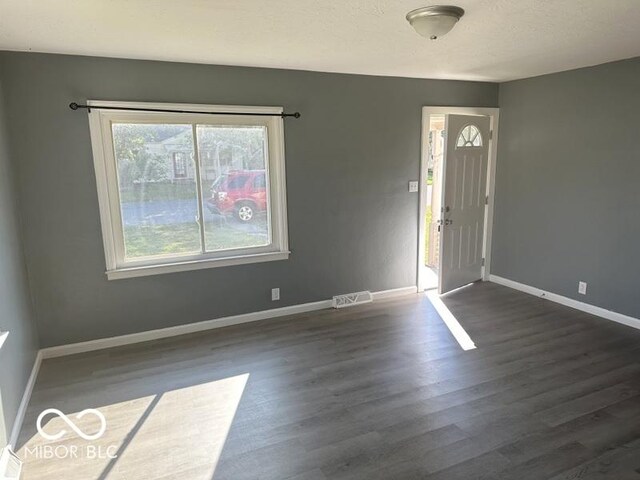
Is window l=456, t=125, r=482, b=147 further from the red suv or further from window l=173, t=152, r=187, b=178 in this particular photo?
window l=173, t=152, r=187, b=178

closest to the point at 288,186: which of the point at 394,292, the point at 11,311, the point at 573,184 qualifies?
the point at 394,292

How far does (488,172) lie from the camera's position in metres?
5.11

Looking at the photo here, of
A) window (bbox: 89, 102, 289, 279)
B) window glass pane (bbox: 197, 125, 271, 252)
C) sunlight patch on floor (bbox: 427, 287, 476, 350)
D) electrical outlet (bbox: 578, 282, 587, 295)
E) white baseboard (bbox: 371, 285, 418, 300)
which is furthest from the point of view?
white baseboard (bbox: 371, 285, 418, 300)

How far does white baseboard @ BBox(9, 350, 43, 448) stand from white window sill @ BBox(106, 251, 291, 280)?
802 millimetres

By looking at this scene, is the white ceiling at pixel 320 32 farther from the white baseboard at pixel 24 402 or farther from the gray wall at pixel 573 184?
the white baseboard at pixel 24 402

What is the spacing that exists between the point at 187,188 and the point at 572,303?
12.9 ft

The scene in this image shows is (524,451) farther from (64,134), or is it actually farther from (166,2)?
(64,134)

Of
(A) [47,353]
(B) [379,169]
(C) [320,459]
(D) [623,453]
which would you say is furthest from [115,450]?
(B) [379,169]

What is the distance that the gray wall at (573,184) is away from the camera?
12.6 ft

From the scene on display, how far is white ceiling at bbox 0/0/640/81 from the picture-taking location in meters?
2.23

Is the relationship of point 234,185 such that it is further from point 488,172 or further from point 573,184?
point 573,184

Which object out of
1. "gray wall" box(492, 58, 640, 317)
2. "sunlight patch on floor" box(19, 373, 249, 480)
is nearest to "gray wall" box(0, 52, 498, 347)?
"gray wall" box(492, 58, 640, 317)

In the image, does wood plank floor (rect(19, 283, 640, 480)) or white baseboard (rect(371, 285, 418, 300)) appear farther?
white baseboard (rect(371, 285, 418, 300))

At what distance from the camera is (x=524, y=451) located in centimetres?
232
